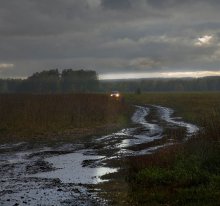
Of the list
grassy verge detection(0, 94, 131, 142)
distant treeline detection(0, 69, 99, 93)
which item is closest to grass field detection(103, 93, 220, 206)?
grassy verge detection(0, 94, 131, 142)

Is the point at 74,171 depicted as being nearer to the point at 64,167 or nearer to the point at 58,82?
the point at 64,167

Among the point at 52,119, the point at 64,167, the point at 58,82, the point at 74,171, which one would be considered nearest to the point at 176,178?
the point at 74,171

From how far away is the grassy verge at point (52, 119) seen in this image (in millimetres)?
36562

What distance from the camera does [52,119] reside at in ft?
139

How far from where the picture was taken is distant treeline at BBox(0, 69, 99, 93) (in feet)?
534

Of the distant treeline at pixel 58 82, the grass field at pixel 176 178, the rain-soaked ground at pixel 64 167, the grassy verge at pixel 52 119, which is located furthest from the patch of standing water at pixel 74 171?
the distant treeline at pixel 58 82

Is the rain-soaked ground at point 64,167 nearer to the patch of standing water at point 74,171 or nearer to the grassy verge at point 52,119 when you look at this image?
the patch of standing water at point 74,171

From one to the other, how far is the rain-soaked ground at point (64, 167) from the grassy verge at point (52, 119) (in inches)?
138

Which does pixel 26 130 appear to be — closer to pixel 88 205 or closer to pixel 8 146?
pixel 8 146

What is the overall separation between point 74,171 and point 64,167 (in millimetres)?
1335

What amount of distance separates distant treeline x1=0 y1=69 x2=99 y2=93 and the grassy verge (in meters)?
107

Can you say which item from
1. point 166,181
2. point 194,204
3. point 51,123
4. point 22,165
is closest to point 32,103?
point 51,123

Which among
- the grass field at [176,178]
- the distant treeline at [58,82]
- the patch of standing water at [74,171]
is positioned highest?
the distant treeline at [58,82]

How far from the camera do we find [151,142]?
3111cm
